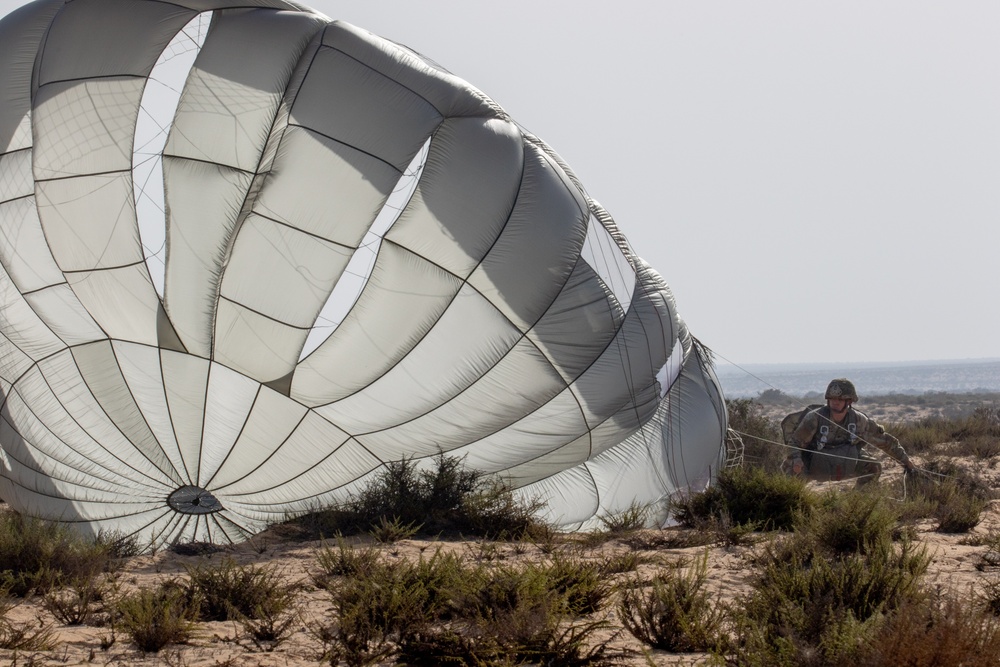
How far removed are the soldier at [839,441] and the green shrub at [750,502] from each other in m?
2.61

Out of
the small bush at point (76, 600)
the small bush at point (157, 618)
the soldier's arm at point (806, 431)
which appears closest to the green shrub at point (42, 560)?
the small bush at point (76, 600)

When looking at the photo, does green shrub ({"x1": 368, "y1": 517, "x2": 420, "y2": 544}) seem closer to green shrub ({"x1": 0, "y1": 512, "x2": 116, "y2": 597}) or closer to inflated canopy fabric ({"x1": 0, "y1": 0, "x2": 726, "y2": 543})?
inflated canopy fabric ({"x1": 0, "y1": 0, "x2": 726, "y2": 543})

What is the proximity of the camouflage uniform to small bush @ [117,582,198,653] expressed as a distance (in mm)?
8393

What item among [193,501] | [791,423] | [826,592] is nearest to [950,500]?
[791,423]

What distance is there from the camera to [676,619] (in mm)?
5047

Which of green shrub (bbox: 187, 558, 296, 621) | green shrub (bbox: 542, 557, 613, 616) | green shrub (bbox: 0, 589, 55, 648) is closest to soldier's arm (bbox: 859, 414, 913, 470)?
green shrub (bbox: 542, 557, 613, 616)

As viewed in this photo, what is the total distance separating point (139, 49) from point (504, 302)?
3.83 meters

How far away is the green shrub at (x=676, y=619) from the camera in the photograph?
4.95 m

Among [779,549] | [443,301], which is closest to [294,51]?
[443,301]

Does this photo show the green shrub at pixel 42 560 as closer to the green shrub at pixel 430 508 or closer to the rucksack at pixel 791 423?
the green shrub at pixel 430 508

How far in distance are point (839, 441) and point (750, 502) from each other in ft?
11.5

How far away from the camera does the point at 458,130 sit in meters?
8.17

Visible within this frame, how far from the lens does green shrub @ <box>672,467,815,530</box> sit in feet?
28.8

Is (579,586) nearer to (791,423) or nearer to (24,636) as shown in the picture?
(24,636)
